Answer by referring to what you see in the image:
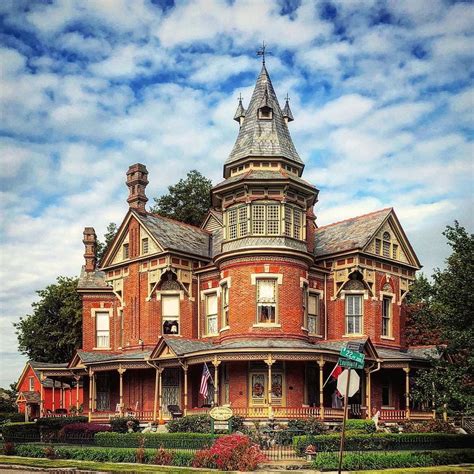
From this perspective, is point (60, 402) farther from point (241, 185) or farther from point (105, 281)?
point (241, 185)

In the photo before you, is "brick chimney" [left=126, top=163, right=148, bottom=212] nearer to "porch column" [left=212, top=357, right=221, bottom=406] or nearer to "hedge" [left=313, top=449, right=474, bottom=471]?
"porch column" [left=212, top=357, right=221, bottom=406]

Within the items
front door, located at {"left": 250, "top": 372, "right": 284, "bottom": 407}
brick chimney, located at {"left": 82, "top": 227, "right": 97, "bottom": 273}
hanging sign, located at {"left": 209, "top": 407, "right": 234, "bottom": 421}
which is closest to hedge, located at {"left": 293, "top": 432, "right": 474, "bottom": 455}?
hanging sign, located at {"left": 209, "top": 407, "right": 234, "bottom": 421}

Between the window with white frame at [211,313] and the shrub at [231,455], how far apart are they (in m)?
16.7

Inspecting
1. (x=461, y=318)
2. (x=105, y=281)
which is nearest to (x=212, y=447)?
(x=461, y=318)

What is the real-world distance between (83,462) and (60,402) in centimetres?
3844

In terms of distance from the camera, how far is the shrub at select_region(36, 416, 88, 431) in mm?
42344

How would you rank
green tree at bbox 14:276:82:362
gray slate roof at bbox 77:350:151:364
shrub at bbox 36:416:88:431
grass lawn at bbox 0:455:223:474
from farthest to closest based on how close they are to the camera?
1. green tree at bbox 14:276:82:362
2. gray slate roof at bbox 77:350:151:364
3. shrub at bbox 36:416:88:431
4. grass lawn at bbox 0:455:223:474

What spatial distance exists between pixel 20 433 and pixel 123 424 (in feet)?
18.7

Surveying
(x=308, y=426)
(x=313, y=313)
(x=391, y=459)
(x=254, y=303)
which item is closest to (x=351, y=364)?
(x=391, y=459)

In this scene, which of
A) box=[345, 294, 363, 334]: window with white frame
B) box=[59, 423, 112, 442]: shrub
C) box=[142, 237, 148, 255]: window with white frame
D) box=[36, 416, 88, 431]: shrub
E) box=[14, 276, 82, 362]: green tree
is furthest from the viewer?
box=[14, 276, 82, 362]: green tree

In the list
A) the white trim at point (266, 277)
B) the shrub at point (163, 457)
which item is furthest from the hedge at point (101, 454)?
the white trim at point (266, 277)

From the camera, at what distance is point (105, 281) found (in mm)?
51062

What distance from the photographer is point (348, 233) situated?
4684 cm

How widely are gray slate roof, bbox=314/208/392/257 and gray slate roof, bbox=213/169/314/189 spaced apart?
416 centimetres
